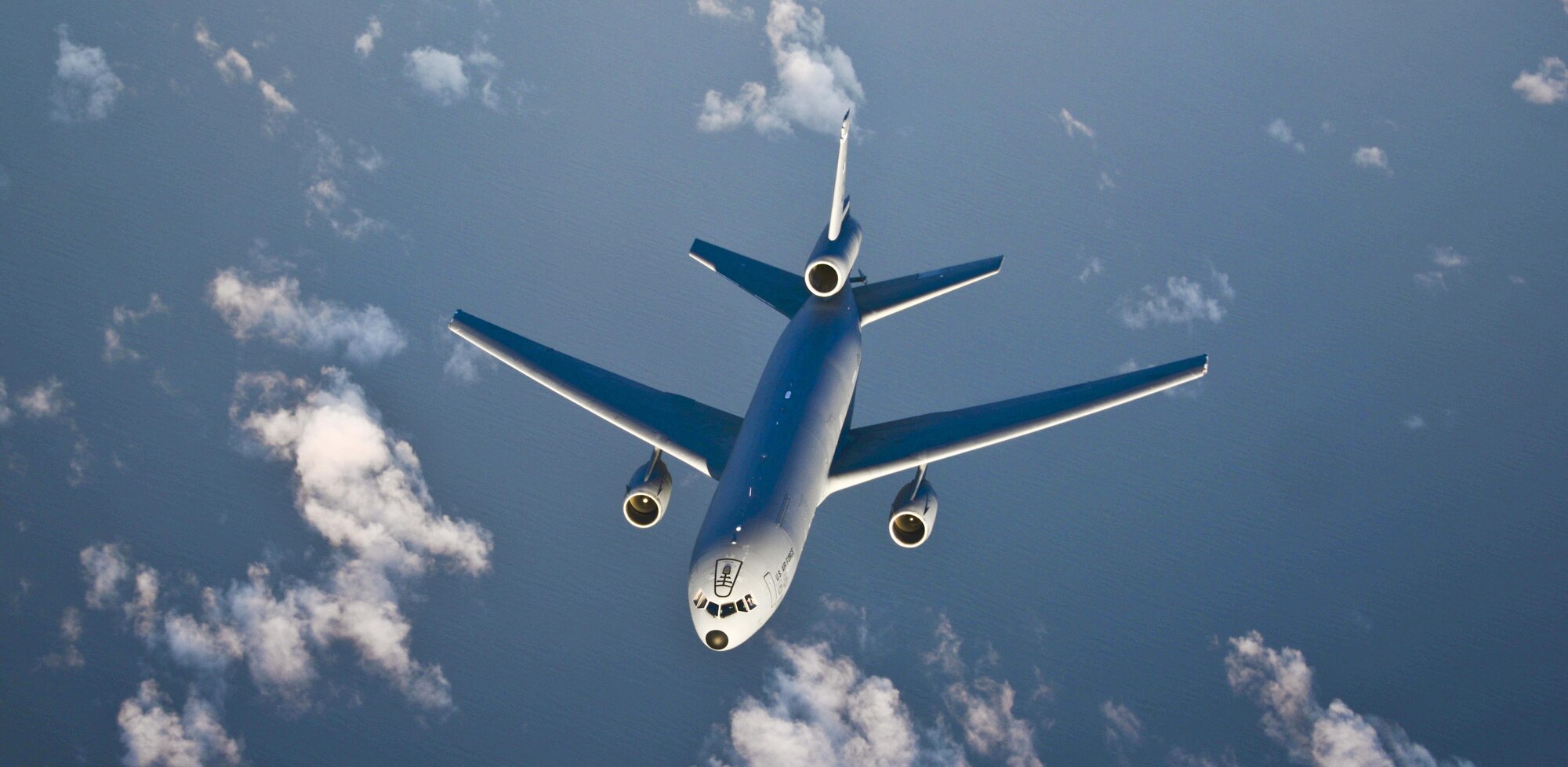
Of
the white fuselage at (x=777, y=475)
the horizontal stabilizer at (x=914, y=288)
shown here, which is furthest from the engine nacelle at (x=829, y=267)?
the horizontal stabilizer at (x=914, y=288)

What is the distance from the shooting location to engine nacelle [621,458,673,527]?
3784 centimetres

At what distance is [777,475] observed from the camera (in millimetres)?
34344

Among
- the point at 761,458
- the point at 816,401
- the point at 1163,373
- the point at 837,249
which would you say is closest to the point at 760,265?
the point at 837,249

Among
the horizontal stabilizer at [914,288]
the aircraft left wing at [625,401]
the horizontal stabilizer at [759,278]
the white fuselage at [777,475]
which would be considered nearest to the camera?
the white fuselage at [777,475]

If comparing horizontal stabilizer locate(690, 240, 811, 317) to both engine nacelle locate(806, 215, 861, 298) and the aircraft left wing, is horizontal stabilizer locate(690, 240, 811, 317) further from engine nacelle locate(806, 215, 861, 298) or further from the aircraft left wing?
the aircraft left wing

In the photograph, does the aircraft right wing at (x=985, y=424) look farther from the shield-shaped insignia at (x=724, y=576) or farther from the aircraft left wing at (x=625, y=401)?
the shield-shaped insignia at (x=724, y=576)

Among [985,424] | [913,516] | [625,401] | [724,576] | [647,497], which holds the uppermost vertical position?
Answer: [985,424]

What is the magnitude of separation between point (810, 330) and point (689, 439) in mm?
6718

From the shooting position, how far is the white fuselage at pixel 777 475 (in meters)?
30.8

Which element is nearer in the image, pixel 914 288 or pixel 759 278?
pixel 914 288

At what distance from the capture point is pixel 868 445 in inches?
1599

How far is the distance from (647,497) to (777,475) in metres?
6.12

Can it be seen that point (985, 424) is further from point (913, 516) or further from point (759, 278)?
point (759, 278)

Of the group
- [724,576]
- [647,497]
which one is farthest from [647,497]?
[724,576]
